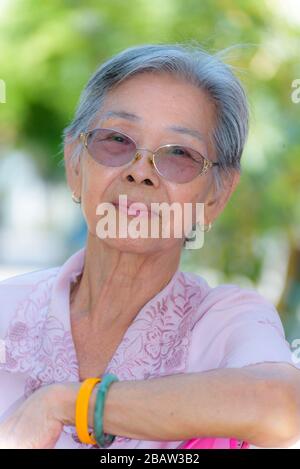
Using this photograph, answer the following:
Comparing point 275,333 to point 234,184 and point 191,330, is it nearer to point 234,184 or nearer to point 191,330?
point 191,330

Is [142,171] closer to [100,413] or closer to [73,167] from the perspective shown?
[73,167]

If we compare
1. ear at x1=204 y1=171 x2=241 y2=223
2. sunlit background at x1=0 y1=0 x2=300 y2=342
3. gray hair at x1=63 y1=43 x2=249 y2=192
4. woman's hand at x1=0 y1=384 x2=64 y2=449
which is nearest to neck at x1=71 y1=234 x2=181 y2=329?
ear at x1=204 y1=171 x2=241 y2=223

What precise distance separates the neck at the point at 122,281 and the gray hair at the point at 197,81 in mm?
289

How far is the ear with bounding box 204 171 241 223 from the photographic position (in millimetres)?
2357

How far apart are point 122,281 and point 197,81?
59 centimetres

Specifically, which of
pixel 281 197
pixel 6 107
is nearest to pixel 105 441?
pixel 281 197

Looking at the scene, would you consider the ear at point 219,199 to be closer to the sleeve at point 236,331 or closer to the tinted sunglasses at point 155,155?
the tinted sunglasses at point 155,155

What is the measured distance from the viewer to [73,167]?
2432mm

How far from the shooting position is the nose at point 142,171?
2137 mm

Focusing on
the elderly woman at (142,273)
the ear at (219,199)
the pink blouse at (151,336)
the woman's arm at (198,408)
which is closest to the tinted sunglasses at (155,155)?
the elderly woman at (142,273)

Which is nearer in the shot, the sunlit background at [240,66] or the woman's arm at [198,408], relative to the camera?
the woman's arm at [198,408]

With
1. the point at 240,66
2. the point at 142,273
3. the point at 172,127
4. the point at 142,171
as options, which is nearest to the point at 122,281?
the point at 142,273

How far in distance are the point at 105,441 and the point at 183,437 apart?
0.55ft

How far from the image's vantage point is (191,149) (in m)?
2.18
